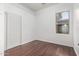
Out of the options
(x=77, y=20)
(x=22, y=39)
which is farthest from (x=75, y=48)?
(x=22, y=39)

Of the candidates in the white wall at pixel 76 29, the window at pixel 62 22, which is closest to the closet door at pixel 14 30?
the window at pixel 62 22

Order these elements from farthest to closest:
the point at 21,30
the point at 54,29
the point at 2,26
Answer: the point at 21,30
the point at 54,29
the point at 2,26

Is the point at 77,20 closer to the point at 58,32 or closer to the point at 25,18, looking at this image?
the point at 58,32

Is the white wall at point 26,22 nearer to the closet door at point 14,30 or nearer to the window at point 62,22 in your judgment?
the closet door at point 14,30

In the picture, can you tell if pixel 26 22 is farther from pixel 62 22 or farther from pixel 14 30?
pixel 62 22

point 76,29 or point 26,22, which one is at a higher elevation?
point 26,22

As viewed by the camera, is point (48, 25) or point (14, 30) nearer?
point (48, 25)

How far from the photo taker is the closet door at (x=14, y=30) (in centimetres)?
118

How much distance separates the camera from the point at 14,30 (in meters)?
1.29

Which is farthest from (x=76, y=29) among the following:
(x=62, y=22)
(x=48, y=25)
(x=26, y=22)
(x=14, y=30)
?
(x=14, y=30)

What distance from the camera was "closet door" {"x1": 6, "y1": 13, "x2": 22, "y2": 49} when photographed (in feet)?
3.88

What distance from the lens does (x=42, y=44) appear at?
4.04 ft

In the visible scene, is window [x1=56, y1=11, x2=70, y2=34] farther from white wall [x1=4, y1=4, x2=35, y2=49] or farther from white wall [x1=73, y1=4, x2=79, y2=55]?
white wall [x1=4, y1=4, x2=35, y2=49]

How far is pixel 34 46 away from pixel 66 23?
0.66 metres
